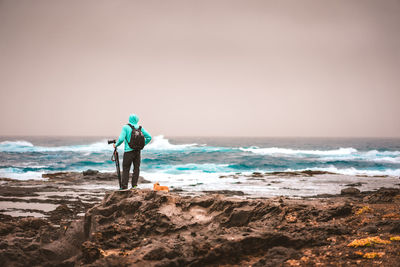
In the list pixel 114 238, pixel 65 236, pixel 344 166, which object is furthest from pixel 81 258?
pixel 344 166

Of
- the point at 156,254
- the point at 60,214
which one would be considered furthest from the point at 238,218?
the point at 60,214

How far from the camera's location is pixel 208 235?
491 centimetres

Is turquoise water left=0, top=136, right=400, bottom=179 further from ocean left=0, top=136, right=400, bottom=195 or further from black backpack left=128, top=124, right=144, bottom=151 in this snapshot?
black backpack left=128, top=124, right=144, bottom=151

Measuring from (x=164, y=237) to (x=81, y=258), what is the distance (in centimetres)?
134

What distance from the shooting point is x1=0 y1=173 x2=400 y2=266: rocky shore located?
4215 mm

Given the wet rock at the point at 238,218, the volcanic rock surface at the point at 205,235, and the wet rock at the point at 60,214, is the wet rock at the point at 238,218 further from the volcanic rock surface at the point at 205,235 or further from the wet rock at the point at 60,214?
the wet rock at the point at 60,214

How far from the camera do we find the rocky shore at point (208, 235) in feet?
13.8

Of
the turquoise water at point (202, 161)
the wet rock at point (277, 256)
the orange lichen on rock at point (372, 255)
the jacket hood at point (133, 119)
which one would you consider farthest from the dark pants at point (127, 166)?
the turquoise water at point (202, 161)

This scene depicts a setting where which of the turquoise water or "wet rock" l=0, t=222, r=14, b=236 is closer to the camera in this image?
"wet rock" l=0, t=222, r=14, b=236

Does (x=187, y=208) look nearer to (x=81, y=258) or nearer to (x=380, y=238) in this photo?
(x=81, y=258)

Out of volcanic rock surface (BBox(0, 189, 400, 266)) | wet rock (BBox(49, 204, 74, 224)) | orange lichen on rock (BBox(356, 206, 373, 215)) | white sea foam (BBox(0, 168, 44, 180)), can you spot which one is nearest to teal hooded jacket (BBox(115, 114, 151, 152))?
volcanic rock surface (BBox(0, 189, 400, 266))

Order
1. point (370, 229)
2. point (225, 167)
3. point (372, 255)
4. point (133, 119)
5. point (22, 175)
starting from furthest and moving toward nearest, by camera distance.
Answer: point (225, 167) → point (22, 175) → point (133, 119) → point (370, 229) → point (372, 255)

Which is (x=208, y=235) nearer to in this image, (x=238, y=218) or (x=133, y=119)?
(x=238, y=218)

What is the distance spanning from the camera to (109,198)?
6.52 m
